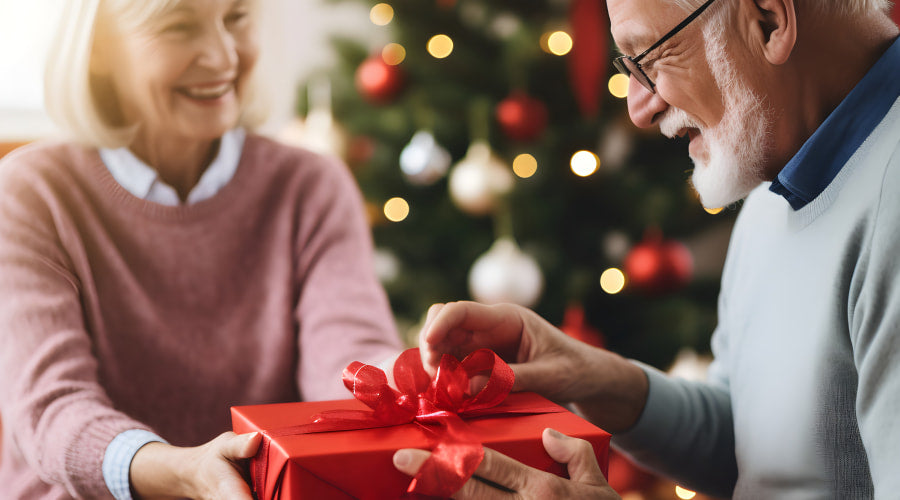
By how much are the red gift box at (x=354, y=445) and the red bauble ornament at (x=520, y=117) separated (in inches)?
50.4

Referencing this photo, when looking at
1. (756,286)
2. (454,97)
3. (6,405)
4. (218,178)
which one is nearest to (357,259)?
(218,178)

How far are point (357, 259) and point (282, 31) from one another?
1.22 ft

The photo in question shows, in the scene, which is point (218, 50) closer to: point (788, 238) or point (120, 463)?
point (120, 463)

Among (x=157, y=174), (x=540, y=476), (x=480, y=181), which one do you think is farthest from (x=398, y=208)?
(x=540, y=476)

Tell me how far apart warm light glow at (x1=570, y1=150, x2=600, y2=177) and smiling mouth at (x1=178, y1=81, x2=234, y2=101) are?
1.45 m

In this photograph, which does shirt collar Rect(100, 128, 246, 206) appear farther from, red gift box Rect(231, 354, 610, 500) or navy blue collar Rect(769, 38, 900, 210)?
navy blue collar Rect(769, 38, 900, 210)

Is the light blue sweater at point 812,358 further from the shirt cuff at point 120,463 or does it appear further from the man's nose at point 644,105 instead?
the shirt cuff at point 120,463

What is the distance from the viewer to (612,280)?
2.36 metres

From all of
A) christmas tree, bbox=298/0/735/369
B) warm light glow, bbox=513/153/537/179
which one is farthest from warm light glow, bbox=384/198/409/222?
warm light glow, bbox=513/153/537/179

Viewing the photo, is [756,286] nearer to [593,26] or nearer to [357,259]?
[357,259]

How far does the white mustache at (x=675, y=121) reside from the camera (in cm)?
103

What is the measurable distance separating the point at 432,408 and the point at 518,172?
146 cm

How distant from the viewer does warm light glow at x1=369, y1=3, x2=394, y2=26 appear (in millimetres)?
1990

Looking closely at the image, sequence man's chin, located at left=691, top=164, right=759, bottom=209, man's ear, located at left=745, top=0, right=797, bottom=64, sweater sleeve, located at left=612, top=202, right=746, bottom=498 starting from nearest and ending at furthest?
man's ear, located at left=745, top=0, right=797, bottom=64
man's chin, located at left=691, top=164, right=759, bottom=209
sweater sleeve, located at left=612, top=202, right=746, bottom=498
